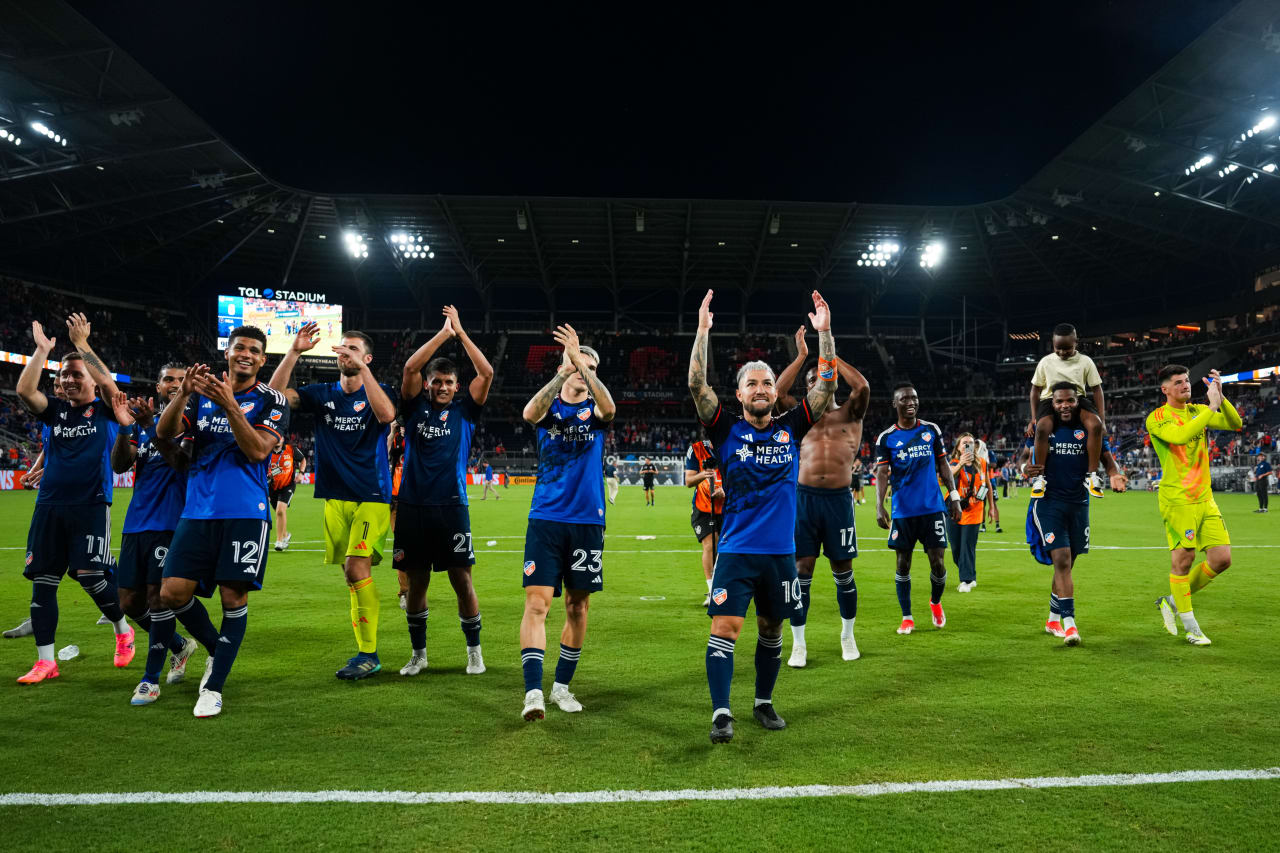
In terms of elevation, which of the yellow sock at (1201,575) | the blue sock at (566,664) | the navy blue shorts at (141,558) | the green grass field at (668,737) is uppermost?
the navy blue shorts at (141,558)

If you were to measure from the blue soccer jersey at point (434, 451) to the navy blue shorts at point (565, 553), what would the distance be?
1.07m

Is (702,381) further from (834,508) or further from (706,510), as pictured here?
(706,510)

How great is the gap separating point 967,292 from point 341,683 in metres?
63.3

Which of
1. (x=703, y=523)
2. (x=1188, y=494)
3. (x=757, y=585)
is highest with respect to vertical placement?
(x=1188, y=494)

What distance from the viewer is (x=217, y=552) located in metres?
5.45

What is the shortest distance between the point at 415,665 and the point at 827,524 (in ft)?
12.2

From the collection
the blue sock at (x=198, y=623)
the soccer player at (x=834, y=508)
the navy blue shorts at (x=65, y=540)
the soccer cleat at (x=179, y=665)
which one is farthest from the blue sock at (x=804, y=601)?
the navy blue shorts at (x=65, y=540)

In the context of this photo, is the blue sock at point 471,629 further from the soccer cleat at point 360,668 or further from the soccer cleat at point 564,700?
the soccer cleat at point 564,700

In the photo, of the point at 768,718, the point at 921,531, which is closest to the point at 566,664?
the point at 768,718

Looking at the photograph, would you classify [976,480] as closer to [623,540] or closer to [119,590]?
[623,540]

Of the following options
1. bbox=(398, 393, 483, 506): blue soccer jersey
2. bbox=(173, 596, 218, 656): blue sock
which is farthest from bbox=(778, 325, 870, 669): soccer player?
bbox=(173, 596, 218, 656): blue sock

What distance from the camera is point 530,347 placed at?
61.8m

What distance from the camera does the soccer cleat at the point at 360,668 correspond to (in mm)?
6184

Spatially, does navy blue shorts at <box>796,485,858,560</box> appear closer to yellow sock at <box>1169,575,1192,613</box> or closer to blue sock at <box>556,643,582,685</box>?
blue sock at <box>556,643,582,685</box>
